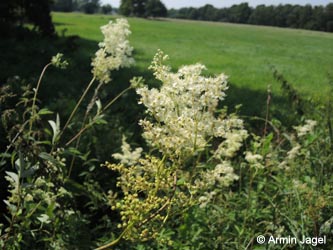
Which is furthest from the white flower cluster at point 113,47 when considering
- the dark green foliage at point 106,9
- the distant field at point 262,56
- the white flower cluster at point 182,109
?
the dark green foliage at point 106,9

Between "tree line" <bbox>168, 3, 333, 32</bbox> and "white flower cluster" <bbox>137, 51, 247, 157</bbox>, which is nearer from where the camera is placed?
"white flower cluster" <bbox>137, 51, 247, 157</bbox>

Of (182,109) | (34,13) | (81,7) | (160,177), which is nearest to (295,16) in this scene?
(182,109)

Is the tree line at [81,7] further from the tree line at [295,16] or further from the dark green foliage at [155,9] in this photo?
the tree line at [295,16]

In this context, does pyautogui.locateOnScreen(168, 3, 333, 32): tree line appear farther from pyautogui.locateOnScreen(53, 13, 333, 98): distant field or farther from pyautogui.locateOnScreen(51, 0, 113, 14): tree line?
pyautogui.locateOnScreen(51, 0, 113, 14): tree line

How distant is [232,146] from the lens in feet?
8.05

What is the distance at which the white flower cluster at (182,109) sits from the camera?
1354 mm

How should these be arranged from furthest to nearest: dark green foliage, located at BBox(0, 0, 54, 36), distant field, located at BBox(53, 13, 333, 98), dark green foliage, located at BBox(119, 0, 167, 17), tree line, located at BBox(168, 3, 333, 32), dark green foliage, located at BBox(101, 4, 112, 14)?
dark green foliage, located at BBox(101, 4, 112, 14), dark green foliage, located at BBox(119, 0, 167, 17), dark green foliage, located at BBox(0, 0, 54, 36), distant field, located at BBox(53, 13, 333, 98), tree line, located at BBox(168, 3, 333, 32)

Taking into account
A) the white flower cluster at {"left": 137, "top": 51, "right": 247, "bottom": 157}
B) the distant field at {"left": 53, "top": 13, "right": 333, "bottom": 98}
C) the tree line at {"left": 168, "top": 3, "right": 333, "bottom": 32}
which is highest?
the tree line at {"left": 168, "top": 3, "right": 333, "bottom": 32}

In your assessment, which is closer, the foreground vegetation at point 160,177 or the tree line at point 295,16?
the foreground vegetation at point 160,177

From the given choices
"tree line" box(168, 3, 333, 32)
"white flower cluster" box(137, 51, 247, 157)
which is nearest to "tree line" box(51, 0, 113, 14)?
"tree line" box(168, 3, 333, 32)

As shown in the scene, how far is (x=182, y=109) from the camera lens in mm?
1432

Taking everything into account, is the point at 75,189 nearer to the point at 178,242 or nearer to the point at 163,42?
the point at 178,242

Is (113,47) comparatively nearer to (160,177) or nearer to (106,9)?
(160,177)

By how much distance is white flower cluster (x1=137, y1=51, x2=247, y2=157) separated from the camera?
4.44 feet
